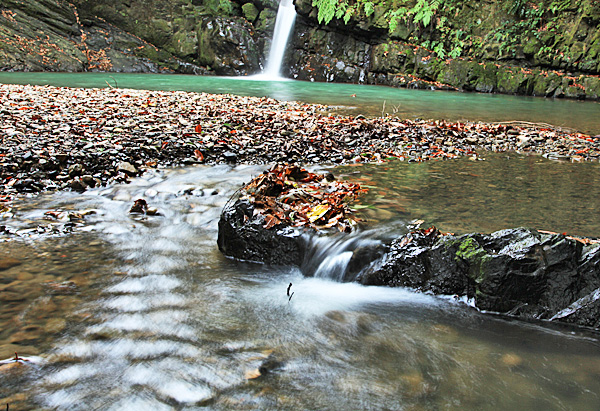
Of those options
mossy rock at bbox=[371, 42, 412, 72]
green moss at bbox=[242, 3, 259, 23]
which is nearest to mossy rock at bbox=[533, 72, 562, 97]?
mossy rock at bbox=[371, 42, 412, 72]

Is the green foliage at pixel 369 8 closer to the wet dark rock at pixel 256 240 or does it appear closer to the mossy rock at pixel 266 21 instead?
the mossy rock at pixel 266 21

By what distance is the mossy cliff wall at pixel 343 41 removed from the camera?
18969mm

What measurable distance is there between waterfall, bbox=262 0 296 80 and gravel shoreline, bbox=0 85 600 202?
17.8 meters

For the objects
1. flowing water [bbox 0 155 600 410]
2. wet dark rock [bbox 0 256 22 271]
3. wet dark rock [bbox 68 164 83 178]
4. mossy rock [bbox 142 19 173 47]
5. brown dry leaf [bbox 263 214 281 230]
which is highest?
mossy rock [bbox 142 19 173 47]

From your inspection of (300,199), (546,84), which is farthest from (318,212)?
(546,84)

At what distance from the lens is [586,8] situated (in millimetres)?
18266

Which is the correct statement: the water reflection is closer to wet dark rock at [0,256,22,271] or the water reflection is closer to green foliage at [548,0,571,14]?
wet dark rock at [0,256,22,271]

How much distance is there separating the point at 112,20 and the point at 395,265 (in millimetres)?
28617

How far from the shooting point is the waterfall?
2523cm

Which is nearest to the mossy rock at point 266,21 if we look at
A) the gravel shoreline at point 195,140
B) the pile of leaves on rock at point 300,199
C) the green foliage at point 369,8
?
the green foliage at point 369,8

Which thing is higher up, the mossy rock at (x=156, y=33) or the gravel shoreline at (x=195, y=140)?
the mossy rock at (x=156, y=33)

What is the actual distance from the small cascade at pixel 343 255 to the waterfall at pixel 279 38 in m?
23.2

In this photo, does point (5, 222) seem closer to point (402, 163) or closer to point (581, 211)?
point (402, 163)

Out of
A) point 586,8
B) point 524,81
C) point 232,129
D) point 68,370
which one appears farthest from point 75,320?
point 586,8
